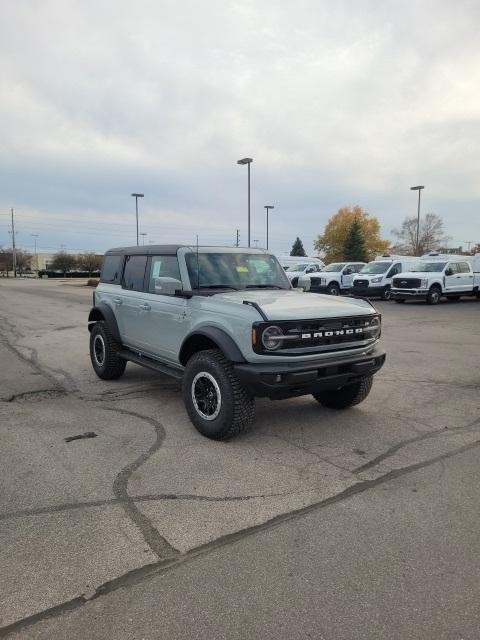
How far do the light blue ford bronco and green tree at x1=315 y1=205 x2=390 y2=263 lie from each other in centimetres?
7168

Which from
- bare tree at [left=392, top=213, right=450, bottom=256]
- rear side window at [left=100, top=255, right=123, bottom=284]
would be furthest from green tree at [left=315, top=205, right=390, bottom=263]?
rear side window at [left=100, top=255, right=123, bottom=284]

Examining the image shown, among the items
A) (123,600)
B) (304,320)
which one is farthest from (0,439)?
(304,320)

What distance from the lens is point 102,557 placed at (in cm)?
283

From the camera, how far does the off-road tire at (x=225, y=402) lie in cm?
449

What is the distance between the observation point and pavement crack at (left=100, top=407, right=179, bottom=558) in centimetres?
294

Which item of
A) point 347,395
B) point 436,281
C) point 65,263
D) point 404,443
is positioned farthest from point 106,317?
point 65,263

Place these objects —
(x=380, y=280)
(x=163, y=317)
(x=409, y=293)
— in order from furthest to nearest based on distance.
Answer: (x=380, y=280), (x=409, y=293), (x=163, y=317)

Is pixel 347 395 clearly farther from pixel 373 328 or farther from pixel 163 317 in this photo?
pixel 163 317

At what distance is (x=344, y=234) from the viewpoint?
249 ft

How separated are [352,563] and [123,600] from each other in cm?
127

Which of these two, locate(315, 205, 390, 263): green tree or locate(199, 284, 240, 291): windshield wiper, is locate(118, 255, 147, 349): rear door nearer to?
locate(199, 284, 240, 291): windshield wiper

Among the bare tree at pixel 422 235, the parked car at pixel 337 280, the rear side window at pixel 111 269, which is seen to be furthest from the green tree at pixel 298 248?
the rear side window at pixel 111 269

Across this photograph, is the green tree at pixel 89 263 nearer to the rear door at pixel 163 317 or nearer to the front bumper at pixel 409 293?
the front bumper at pixel 409 293

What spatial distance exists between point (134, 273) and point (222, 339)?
255 cm
